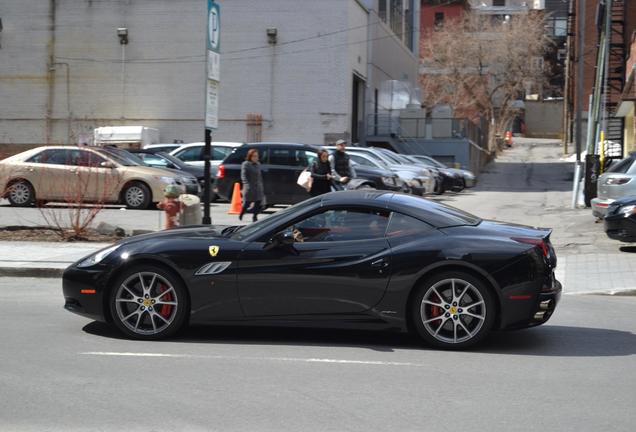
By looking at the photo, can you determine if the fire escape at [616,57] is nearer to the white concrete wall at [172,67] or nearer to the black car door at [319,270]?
the white concrete wall at [172,67]

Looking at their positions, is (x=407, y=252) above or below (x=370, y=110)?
below

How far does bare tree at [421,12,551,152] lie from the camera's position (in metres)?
67.6

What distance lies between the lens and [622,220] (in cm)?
1486

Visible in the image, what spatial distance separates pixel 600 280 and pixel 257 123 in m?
31.4

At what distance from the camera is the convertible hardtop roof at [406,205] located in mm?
8141

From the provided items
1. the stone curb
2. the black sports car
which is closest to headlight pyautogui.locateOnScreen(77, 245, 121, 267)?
the black sports car

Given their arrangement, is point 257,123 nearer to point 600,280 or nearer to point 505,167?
point 505,167

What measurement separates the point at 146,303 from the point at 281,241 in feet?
4.37

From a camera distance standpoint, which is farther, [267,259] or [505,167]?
[505,167]

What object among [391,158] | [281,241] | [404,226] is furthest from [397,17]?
[281,241]

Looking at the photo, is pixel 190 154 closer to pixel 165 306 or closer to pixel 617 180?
pixel 617 180

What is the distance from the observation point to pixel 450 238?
793 centimetres

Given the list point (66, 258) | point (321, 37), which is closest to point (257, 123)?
point (321, 37)

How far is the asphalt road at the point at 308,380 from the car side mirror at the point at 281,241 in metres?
0.89
